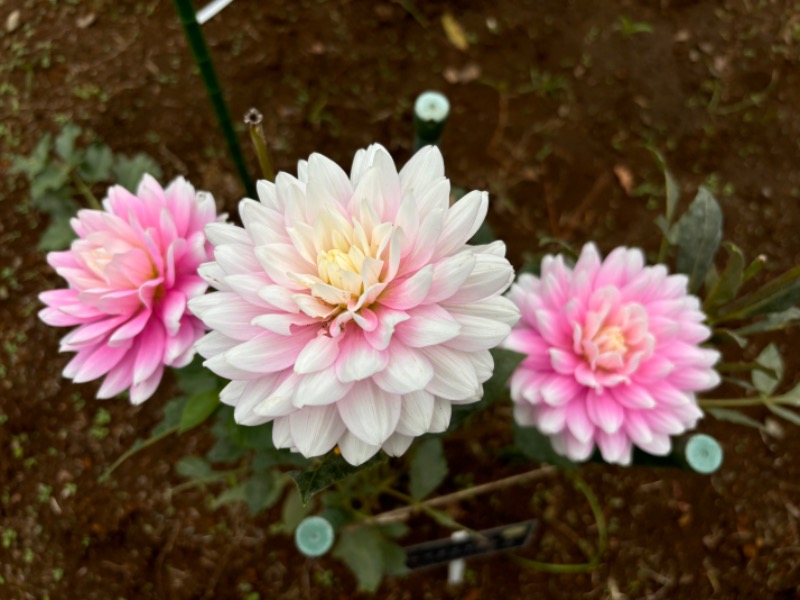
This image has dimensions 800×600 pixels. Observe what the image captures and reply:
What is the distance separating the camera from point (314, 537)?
43.4 inches

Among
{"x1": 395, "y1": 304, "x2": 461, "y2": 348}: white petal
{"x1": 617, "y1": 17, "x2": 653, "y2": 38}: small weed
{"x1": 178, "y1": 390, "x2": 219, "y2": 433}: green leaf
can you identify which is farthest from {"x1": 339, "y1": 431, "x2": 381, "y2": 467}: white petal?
{"x1": 617, "y1": 17, "x2": 653, "y2": 38}: small weed

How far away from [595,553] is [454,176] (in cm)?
103

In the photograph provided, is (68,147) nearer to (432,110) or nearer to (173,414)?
(173,414)

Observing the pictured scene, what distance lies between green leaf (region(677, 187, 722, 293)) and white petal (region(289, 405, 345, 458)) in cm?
76

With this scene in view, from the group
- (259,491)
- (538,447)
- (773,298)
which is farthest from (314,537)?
(773,298)

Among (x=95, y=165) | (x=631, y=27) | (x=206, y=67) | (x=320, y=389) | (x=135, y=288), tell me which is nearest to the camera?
(x=320, y=389)

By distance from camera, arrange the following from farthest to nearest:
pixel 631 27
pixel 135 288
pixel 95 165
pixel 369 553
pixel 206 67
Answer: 1. pixel 631 27
2. pixel 95 165
3. pixel 369 553
4. pixel 206 67
5. pixel 135 288

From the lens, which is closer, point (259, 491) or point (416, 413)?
point (416, 413)

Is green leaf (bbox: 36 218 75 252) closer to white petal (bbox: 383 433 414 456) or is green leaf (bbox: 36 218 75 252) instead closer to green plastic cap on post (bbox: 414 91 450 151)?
green plastic cap on post (bbox: 414 91 450 151)

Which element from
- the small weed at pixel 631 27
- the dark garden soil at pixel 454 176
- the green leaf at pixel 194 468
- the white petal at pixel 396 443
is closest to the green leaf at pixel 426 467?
the dark garden soil at pixel 454 176

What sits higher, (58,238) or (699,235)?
(58,238)

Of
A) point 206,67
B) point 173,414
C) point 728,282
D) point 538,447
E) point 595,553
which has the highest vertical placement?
point 206,67

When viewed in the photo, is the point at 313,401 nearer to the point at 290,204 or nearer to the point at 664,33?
the point at 290,204

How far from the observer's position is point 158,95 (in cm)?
185
